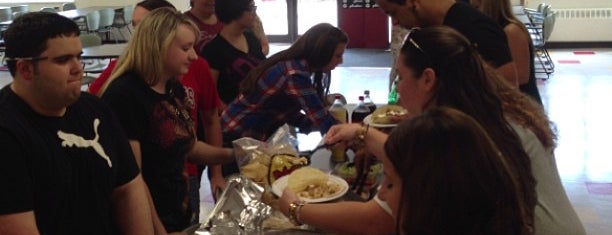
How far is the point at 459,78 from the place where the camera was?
60.2 inches

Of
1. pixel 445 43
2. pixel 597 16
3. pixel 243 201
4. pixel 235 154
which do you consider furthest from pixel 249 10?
pixel 597 16

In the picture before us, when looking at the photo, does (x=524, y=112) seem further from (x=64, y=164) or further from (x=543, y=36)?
(x=543, y=36)

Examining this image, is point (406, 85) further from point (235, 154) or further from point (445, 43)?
point (235, 154)

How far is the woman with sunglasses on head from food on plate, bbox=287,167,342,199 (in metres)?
0.11

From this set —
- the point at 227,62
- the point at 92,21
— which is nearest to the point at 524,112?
the point at 227,62

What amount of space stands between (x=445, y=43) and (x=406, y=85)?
14 cm

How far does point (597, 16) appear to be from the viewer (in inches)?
365

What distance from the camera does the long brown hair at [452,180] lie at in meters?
1.05

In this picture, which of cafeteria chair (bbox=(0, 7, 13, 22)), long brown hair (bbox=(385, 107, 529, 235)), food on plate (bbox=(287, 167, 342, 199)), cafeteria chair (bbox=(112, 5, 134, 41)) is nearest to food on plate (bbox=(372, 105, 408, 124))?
food on plate (bbox=(287, 167, 342, 199))

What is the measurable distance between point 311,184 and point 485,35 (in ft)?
2.65

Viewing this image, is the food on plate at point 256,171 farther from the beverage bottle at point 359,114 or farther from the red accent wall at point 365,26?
the red accent wall at point 365,26

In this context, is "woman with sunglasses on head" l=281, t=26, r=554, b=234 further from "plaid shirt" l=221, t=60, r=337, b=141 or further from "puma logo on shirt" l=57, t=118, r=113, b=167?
"plaid shirt" l=221, t=60, r=337, b=141

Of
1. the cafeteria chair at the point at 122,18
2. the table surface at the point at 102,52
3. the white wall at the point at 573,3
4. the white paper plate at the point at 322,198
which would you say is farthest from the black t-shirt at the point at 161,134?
the cafeteria chair at the point at 122,18

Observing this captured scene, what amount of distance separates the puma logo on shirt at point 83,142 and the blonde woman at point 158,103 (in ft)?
0.76
